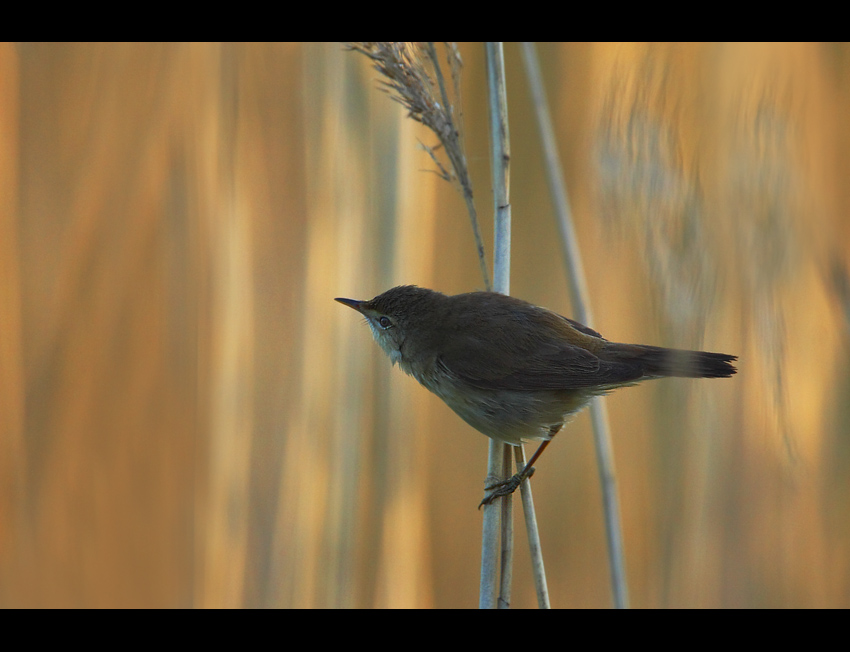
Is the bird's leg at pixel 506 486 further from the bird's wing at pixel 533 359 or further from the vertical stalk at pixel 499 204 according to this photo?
the bird's wing at pixel 533 359

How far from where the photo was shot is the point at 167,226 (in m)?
2.51

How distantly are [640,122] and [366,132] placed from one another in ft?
4.89

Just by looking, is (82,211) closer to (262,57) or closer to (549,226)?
(262,57)

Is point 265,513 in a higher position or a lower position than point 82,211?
lower

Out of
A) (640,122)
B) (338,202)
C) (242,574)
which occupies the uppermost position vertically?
(338,202)

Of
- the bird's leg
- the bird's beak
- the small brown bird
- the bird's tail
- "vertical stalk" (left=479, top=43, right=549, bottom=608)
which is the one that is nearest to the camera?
the bird's tail

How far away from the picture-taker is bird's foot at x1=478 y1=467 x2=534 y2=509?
71.9 inches

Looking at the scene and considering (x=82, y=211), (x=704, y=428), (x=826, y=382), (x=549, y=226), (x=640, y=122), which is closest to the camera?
(x=640, y=122)

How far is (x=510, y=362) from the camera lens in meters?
2.05

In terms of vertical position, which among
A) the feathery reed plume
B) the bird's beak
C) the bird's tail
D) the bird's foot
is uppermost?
the feathery reed plume

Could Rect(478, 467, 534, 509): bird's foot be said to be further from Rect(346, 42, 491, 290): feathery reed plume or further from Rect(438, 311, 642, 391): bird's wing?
Rect(346, 42, 491, 290): feathery reed plume

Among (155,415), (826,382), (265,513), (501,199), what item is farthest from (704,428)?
(155,415)

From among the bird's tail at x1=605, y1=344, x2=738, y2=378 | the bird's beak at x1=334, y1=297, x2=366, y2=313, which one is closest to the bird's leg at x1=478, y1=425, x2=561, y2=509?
the bird's tail at x1=605, y1=344, x2=738, y2=378

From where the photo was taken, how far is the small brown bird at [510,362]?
1948mm
